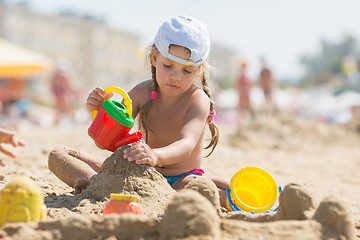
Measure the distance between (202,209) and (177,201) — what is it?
0.32ft

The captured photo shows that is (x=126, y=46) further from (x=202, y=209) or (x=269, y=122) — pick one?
(x=202, y=209)

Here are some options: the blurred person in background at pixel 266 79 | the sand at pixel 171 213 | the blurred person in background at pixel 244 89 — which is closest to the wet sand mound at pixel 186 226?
the sand at pixel 171 213

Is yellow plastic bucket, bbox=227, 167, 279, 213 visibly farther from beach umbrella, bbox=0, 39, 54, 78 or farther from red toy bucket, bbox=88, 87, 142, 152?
beach umbrella, bbox=0, 39, 54, 78

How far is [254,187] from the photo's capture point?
288 centimetres

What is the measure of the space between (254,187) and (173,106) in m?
0.71

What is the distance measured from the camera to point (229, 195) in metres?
2.71

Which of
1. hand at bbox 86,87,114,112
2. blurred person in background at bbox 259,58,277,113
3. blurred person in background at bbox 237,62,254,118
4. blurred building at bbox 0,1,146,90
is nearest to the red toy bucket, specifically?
hand at bbox 86,87,114,112

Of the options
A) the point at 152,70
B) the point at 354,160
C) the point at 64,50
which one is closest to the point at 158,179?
the point at 152,70

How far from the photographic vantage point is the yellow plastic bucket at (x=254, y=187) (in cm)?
277

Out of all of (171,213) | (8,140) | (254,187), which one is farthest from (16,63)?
(171,213)

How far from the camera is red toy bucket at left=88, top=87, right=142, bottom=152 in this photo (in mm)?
2412

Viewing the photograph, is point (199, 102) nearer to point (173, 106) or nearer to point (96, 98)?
point (173, 106)

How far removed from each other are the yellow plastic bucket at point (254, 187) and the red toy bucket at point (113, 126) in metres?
0.71

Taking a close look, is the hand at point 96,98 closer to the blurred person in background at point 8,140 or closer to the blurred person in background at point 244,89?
the blurred person in background at point 8,140
